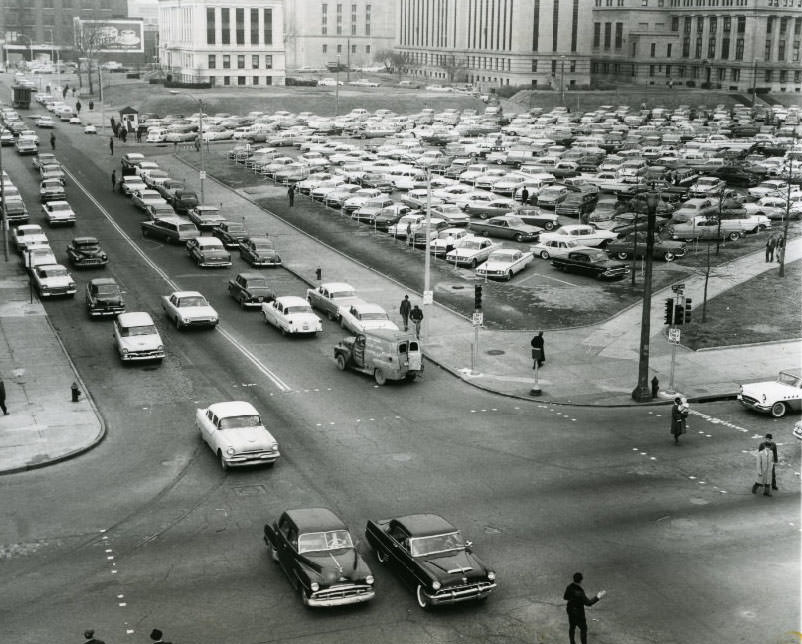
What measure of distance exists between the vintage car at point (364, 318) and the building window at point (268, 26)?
423 feet

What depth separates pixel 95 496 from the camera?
26672 millimetres

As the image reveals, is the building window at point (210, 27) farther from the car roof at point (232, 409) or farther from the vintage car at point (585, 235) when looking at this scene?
the car roof at point (232, 409)

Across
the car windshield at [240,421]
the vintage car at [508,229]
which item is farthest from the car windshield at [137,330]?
the vintage car at [508,229]

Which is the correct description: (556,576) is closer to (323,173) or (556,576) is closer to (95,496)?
(95,496)

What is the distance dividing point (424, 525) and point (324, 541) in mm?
2069

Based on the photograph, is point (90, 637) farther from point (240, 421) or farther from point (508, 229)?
point (508, 229)

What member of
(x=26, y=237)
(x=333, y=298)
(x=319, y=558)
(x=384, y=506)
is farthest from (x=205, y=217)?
(x=319, y=558)

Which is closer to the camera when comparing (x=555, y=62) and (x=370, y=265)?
(x=370, y=265)

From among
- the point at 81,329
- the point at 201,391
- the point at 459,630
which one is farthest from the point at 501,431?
the point at 81,329

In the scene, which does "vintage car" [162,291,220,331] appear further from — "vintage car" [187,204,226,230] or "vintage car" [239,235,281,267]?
"vintage car" [187,204,226,230]

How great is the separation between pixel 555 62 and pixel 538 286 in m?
128

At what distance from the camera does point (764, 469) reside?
2686 cm

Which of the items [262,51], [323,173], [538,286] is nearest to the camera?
[538,286]

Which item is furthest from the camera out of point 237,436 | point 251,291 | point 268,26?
point 268,26
